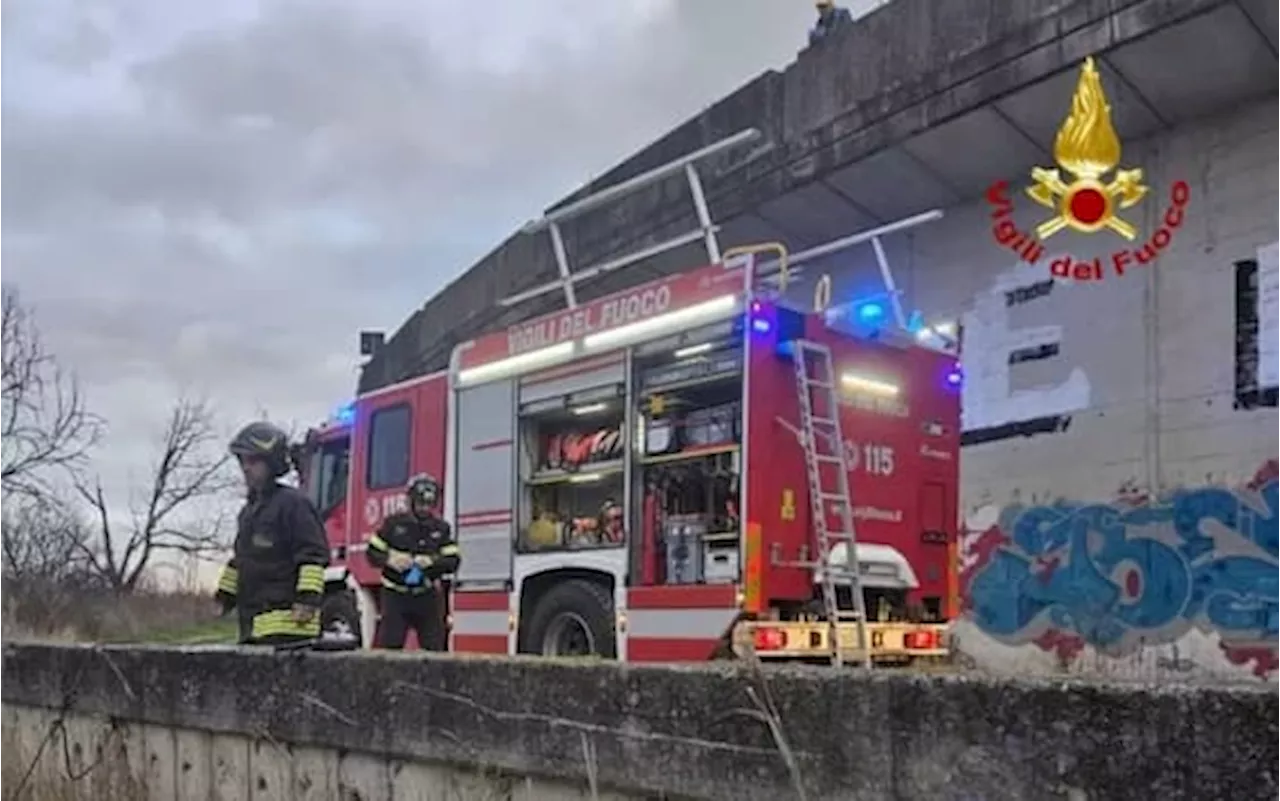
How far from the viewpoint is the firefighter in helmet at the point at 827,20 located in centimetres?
1463

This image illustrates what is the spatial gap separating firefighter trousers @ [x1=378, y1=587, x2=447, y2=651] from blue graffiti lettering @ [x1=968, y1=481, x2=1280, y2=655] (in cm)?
576

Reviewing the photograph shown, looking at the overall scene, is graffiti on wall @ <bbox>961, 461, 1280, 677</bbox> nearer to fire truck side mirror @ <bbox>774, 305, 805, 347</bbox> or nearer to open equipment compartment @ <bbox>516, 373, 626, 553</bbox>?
fire truck side mirror @ <bbox>774, 305, 805, 347</bbox>

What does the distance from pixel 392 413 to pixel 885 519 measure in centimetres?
476

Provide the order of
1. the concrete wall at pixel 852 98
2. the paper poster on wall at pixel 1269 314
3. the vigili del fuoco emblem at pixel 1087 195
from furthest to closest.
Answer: the concrete wall at pixel 852 98 → the paper poster on wall at pixel 1269 314 → the vigili del fuoco emblem at pixel 1087 195

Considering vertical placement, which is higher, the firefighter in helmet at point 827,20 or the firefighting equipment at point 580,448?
the firefighter in helmet at point 827,20

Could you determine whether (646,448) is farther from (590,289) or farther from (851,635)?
(590,289)

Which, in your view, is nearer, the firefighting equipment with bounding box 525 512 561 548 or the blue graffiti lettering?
the firefighting equipment with bounding box 525 512 561 548

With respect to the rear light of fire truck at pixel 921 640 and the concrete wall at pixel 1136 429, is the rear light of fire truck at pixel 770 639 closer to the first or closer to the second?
the rear light of fire truck at pixel 921 640

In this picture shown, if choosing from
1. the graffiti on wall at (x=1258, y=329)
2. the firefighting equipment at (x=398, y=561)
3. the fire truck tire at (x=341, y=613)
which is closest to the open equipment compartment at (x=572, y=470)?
the firefighting equipment at (x=398, y=561)

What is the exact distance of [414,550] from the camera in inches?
388

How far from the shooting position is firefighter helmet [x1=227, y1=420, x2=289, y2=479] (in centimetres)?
700

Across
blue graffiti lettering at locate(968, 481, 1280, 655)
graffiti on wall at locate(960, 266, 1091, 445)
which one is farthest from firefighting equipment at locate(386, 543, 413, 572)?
graffiti on wall at locate(960, 266, 1091, 445)

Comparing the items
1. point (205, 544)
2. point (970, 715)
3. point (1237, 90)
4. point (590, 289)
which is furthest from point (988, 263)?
point (205, 544)

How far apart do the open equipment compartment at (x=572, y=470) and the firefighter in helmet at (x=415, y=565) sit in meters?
0.83
